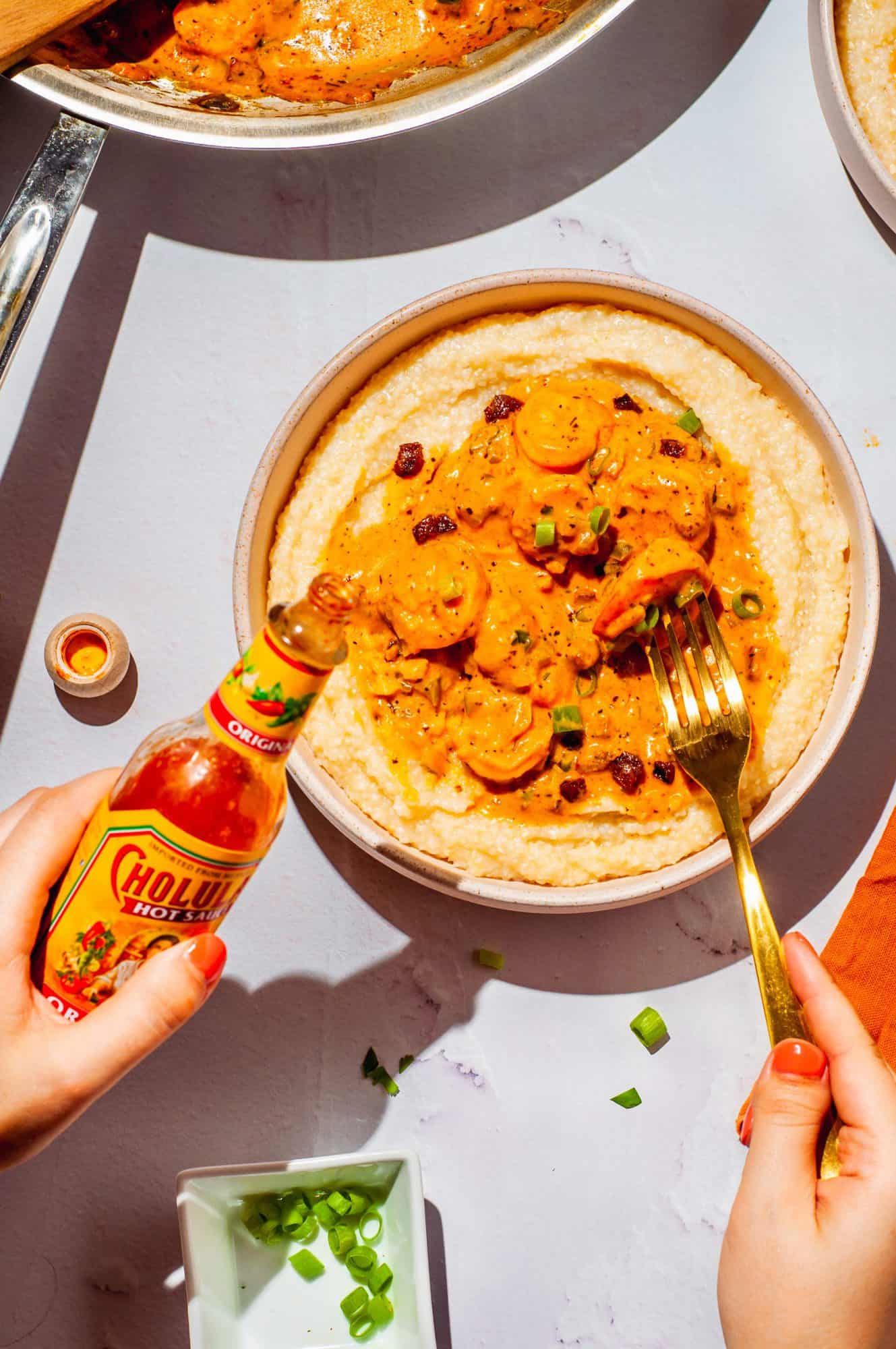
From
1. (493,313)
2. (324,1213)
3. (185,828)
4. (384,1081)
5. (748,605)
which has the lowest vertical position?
(324,1213)

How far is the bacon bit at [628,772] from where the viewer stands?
9.50ft

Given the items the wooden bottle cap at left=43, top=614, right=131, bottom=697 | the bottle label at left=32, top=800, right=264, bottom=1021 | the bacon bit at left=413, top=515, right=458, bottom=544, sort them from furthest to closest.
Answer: the wooden bottle cap at left=43, top=614, right=131, bottom=697 → the bacon bit at left=413, top=515, right=458, bottom=544 → the bottle label at left=32, top=800, right=264, bottom=1021

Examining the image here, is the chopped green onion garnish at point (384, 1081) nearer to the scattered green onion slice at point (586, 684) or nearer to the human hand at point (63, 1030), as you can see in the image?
the human hand at point (63, 1030)

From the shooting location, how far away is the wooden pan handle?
288cm

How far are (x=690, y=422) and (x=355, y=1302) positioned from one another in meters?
2.49

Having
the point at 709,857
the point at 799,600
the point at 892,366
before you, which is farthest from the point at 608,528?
the point at 892,366

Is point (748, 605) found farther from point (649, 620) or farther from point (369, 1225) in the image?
point (369, 1225)

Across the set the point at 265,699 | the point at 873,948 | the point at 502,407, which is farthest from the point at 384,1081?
the point at 502,407

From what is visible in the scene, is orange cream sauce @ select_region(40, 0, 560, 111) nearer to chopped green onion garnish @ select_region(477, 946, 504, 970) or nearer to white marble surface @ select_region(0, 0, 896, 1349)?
white marble surface @ select_region(0, 0, 896, 1349)

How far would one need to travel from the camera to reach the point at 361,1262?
9.70 ft

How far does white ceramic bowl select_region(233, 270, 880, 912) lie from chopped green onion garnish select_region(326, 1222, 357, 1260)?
960mm

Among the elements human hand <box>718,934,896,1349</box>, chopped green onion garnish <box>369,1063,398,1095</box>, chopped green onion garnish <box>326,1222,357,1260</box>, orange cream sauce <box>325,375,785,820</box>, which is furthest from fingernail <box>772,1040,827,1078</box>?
chopped green onion garnish <box>326,1222,357,1260</box>

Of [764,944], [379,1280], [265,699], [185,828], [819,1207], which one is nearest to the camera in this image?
[265,699]

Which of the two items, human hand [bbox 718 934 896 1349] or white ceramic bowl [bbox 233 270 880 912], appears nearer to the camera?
human hand [bbox 718 934 896 1349]
